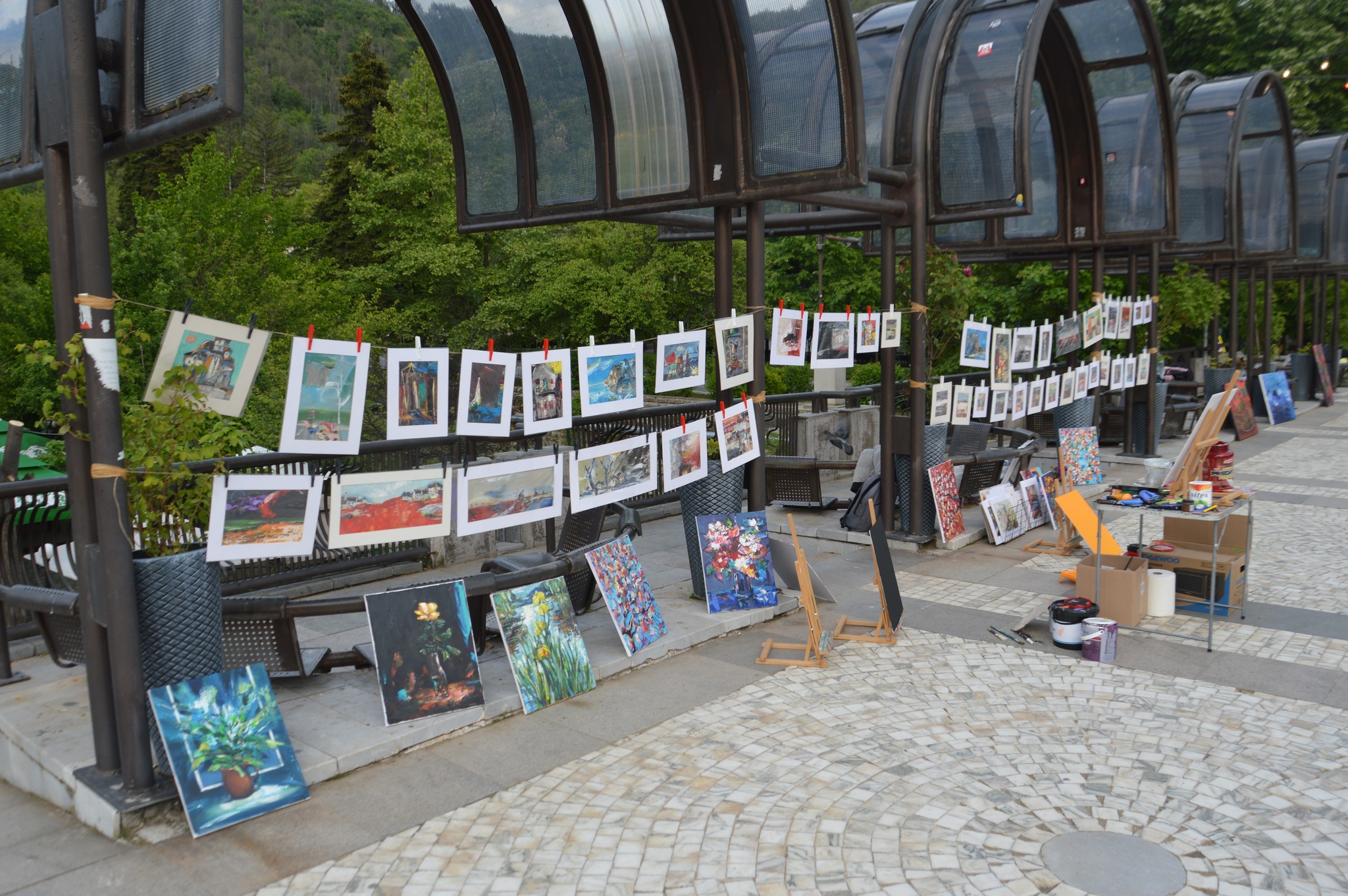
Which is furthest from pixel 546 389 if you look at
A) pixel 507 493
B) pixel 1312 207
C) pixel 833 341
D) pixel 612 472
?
pixel 1312 207

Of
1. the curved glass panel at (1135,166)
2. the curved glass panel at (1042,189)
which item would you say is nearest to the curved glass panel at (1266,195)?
the curved glass panel at (1135,166)

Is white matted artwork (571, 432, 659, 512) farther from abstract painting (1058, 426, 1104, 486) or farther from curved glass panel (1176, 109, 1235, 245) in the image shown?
curved glass panel (1176, 109, 1235, 245)

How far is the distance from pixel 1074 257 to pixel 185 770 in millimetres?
13886

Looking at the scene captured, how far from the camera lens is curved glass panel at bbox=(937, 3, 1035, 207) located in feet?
34.8

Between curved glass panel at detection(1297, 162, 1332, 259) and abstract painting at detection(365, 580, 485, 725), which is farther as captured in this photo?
curved glass panel at detection(1297, 162, 1332, 259)

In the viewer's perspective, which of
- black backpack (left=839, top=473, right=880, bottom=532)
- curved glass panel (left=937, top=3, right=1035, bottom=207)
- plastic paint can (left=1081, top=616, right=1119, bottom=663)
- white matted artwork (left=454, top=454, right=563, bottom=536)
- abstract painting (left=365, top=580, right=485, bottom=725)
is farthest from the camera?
black backpack (left=839, top=473, right=880, bottom=532)

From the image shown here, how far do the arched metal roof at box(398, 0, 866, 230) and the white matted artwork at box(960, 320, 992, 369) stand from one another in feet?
13.0

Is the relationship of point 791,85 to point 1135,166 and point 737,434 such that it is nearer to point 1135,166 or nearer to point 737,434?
point 737,434

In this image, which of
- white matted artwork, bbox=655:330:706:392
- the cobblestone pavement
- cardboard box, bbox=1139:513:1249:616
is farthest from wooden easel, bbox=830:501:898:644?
cardboard box, bbox=1139:513:1249:616

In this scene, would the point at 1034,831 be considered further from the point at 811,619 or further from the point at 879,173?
the point at 879,173

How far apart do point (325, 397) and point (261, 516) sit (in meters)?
0.71

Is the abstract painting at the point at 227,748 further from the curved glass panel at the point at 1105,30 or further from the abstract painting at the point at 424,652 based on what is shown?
the curved glass panel at the point at 1105,30

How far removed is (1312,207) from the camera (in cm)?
2633

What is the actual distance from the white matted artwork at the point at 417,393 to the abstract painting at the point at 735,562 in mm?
2768
